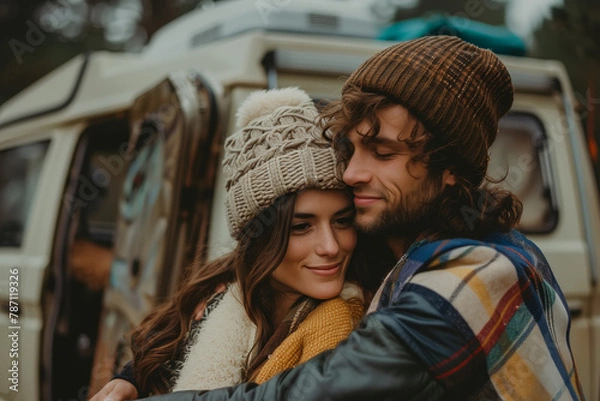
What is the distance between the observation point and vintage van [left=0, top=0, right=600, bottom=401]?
297cm

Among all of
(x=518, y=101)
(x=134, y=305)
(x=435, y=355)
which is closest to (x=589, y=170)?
(x=518, y=101)

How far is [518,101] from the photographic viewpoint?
3.58 meters

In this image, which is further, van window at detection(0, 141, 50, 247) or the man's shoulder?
van window at detection(0, 141, 50, 247)

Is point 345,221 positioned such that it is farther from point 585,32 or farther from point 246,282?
point 585,32

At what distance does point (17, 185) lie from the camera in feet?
16.1

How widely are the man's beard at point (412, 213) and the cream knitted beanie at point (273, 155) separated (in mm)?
284

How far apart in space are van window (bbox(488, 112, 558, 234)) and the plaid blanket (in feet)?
6.70

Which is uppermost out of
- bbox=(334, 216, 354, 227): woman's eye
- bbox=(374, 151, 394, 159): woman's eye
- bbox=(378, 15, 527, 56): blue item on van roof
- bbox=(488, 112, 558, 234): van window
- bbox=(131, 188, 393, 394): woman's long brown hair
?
bbox=(374, 151, 394, 159): woman's eye

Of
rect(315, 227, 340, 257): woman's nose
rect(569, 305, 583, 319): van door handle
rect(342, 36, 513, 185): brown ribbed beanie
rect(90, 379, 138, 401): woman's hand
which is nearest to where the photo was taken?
rect(342, 36, 513, 185): brown ribbed beanie

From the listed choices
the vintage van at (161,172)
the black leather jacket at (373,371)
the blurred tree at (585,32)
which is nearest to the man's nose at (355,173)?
the black leather jacket at (373,371)

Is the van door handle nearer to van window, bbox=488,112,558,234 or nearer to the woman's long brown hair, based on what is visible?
van window, bbox=488,112,558,234

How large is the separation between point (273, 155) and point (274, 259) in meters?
0.30

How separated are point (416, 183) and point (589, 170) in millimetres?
2256

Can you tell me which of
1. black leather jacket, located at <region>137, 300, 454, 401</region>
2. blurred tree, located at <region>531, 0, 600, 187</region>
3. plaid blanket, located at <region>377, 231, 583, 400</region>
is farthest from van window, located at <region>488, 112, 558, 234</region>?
black leather jacket, located at <region>137, 300, 454, 401</region>
